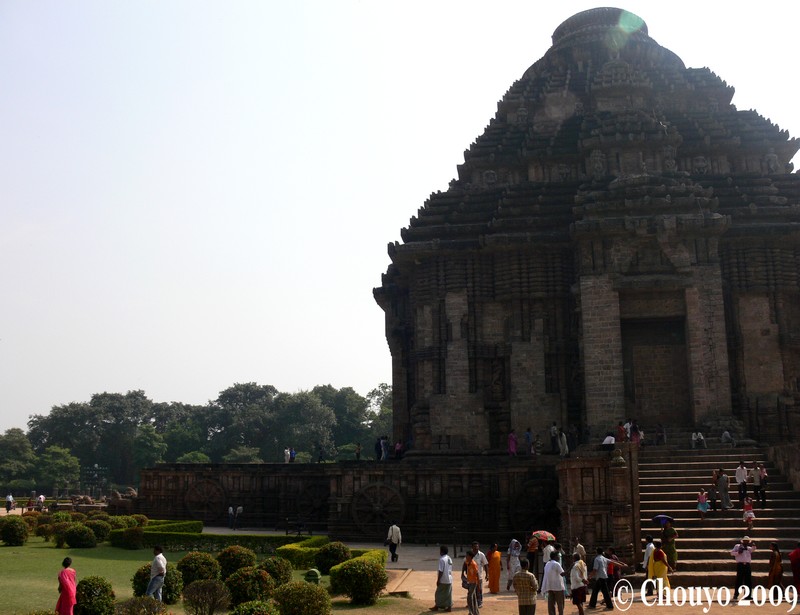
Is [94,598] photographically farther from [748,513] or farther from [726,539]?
[748,513]

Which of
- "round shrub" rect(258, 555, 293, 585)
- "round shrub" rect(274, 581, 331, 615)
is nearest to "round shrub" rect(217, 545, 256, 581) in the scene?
"round shrub" rect(258, 555, 293, 585)

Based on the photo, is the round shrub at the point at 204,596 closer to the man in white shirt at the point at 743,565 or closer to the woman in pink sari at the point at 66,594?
the woman in pink sari at the point at 66,594

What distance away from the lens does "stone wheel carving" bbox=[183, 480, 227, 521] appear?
3238 centimetres

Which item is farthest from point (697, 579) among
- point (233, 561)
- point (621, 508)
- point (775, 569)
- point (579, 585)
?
point (233, 561)

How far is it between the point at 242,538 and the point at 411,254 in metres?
12.9

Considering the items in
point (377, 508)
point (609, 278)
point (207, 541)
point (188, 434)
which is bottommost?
point (207, 541)

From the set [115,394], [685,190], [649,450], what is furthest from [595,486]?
[115,394]

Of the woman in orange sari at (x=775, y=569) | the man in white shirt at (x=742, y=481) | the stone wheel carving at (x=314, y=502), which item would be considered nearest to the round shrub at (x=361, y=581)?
the woman in orange sari at (x=775, y=569)

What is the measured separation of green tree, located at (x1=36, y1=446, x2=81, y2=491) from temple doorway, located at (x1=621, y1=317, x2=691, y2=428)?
66021mm

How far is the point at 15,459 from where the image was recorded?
8494cm

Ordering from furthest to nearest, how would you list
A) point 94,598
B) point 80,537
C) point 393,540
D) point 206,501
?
point 206,501 → point 80,537 → point 393,540 → point 94,598

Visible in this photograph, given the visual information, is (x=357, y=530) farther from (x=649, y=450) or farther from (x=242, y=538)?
(x=649, y=450)

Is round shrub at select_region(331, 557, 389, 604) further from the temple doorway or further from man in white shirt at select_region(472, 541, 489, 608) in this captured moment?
the temple doorway

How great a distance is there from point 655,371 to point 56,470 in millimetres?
67673
